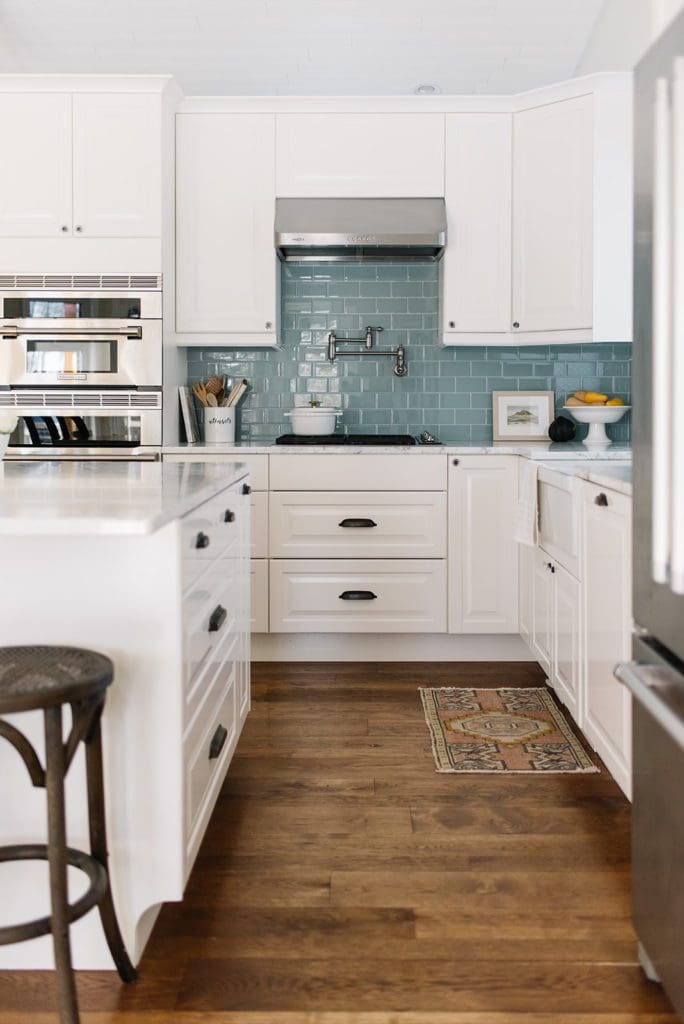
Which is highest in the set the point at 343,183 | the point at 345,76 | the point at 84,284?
the point at 345,76

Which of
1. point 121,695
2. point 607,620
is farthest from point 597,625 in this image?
point 121,695

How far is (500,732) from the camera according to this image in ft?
9.97

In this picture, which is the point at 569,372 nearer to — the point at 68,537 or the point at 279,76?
the point at 279,76

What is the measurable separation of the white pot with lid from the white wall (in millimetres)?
1923

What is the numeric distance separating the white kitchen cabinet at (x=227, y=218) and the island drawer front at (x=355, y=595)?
44.5 inches

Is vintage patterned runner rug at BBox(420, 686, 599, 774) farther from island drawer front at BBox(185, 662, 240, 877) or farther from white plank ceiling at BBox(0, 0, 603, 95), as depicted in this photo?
white plank ceiling at BBox(0, 0, 603, 95)

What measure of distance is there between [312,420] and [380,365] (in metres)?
0.52

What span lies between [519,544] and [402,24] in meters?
2.62

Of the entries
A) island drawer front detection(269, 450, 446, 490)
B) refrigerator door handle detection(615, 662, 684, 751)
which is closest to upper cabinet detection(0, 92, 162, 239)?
island drawer front detection(269, 450, 446, 490)

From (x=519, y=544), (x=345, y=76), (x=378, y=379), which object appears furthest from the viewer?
(x=345, y=76)

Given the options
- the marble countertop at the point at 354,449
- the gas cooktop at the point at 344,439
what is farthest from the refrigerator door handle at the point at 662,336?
the gas cooktop at the point at 344,439

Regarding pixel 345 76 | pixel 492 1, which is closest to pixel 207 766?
pixel 492 1

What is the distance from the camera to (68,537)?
63.3 inches

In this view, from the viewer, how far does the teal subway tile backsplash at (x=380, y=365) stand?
445 cm
